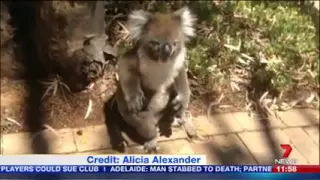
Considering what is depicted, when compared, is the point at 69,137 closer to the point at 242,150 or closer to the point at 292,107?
the point at 242,150

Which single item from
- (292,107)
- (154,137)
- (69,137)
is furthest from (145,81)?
(292,107)

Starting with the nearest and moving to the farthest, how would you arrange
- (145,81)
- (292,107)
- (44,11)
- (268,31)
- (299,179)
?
(299,179), (145,81), (44,11), (292,107), (268,31)

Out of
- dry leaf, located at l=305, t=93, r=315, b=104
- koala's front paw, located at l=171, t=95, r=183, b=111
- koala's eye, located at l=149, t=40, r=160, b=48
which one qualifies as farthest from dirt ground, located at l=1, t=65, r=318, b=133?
koala's eye, located at l=149, t=40, r=160, b=48

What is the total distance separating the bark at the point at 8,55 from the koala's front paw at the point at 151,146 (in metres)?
0.95

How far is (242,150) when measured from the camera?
2744mm

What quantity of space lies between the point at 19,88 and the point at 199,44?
1142 mm

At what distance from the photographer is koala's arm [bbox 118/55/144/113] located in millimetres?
2604

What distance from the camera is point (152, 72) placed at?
2.61m

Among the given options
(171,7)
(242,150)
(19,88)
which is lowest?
(242,150)

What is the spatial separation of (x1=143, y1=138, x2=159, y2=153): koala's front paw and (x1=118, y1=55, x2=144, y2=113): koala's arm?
0.18m

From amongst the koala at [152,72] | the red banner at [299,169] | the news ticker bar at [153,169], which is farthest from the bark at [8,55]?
the red banner at [299,169]

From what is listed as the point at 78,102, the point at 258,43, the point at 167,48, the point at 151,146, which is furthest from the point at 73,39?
the point at 258,43

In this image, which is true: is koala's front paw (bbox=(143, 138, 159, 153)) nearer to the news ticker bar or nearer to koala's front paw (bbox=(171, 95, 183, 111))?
koala's front paw (bbox=(171, 95, 183, 111))

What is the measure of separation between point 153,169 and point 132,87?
4.43 feet
